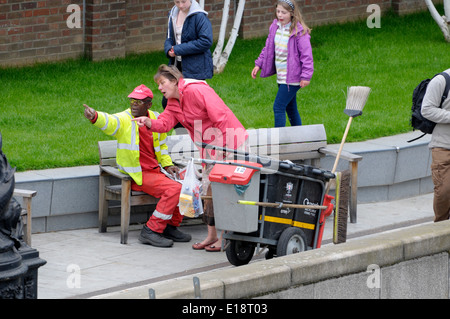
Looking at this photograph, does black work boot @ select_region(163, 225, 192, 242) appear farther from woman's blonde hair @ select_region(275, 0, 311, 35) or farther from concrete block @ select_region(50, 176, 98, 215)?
woman's blonde hair @ select_region(275, 0, 311, 35)

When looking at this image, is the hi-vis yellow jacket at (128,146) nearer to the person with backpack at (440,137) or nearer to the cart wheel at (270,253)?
the cart wheel at (270,253)

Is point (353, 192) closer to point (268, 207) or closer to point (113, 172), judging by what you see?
point (268, 207)

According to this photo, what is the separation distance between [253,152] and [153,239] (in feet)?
4.55

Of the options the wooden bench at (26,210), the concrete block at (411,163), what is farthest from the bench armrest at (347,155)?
the wooden bench at (26,210)

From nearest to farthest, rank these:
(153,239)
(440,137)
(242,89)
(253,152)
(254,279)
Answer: (254,279), (440,137), (153,239), (253,152), (242,89)

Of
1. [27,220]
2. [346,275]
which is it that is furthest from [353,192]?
[27,220]

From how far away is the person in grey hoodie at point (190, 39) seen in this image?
1009 cm

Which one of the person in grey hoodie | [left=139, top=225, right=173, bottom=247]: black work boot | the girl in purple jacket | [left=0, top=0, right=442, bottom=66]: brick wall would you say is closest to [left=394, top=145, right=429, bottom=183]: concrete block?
the girl in purple jacket

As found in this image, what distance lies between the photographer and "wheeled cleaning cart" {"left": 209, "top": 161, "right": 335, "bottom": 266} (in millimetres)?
7648

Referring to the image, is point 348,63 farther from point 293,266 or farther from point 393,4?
point 293,266

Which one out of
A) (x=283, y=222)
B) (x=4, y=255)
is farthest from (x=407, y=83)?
(x=4, y=255)

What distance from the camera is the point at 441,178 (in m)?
8.59

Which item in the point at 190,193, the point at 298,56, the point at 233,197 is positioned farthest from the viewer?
the point at 298,56

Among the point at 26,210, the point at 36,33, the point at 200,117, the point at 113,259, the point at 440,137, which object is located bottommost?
the point at 113,259
